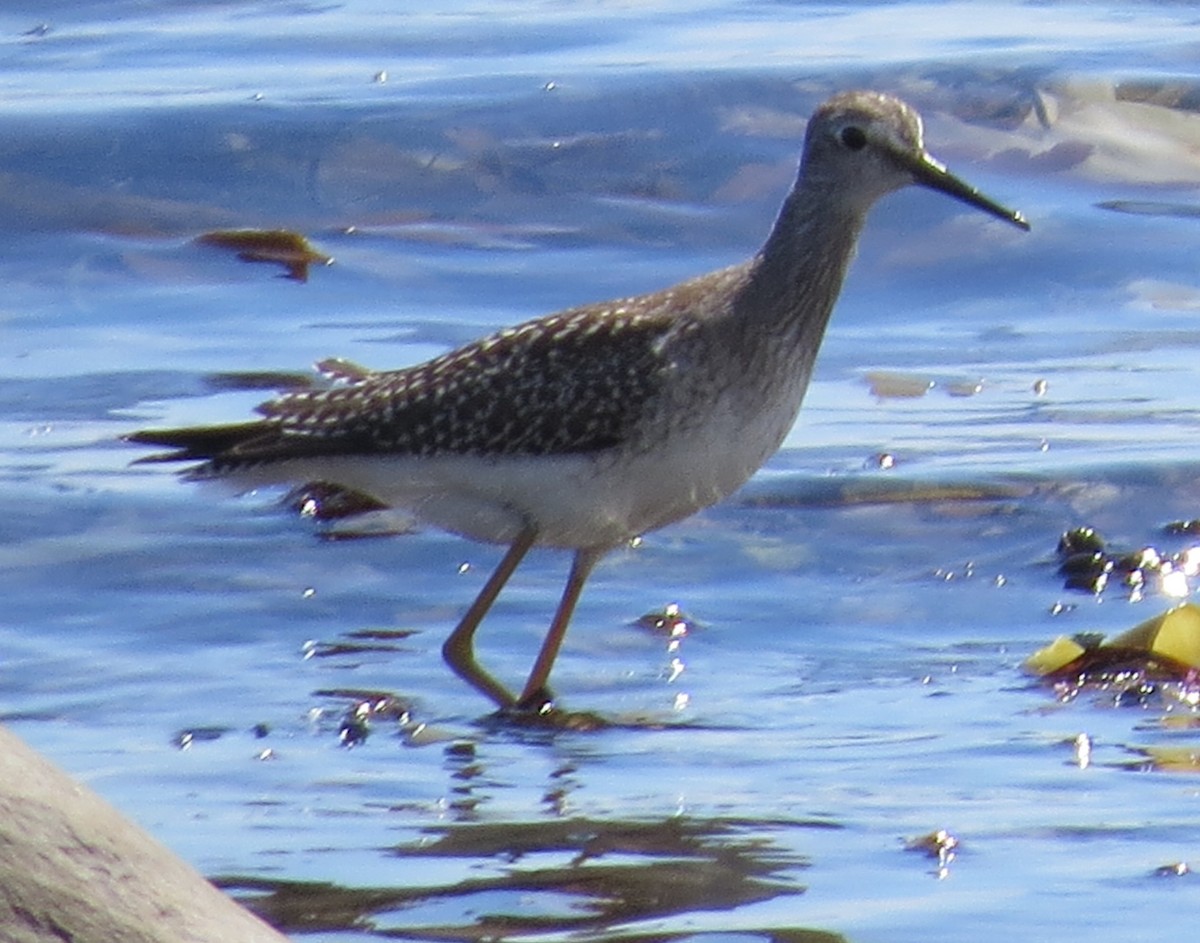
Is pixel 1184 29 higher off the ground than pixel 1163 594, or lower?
higher

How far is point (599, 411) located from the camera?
22.8ft

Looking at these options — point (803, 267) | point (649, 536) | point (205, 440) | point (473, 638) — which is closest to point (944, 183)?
point (803, 267)

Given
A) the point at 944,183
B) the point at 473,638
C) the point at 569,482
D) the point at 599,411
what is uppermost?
the point at 944,183

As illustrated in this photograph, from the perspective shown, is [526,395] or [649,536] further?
[649,536]

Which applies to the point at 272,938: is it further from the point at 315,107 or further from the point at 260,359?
the point at 315,107

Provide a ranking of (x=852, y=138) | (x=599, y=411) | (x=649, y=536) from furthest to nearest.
Answer: (x=649, y=536) → (x=852, y=138) → (x=599, y=411)

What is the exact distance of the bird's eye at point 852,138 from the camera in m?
7.21

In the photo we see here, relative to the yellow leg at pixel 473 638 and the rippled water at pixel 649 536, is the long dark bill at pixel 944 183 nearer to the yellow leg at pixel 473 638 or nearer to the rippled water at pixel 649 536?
the rippled water at pixel 649 536

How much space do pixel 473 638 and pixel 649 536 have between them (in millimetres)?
1167

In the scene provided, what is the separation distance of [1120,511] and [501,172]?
456cm

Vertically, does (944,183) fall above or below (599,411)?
above

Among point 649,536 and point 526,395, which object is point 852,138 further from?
point 649,536

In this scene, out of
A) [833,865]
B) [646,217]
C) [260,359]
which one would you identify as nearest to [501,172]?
[646,217]

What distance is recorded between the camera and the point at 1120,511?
8.21m
